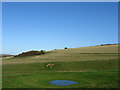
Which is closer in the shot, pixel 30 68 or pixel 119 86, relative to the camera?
pixel 119 86

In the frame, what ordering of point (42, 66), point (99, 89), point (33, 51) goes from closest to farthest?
point (99, 89)
point (42, 66)
point (33, 51)

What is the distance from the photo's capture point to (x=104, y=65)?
112 feet

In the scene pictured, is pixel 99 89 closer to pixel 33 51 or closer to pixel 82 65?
pixel 82 65

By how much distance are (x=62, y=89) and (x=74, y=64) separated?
752 inches

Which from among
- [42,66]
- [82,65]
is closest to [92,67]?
[82,65]

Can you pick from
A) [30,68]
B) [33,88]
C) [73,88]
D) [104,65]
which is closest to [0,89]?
[33,88]

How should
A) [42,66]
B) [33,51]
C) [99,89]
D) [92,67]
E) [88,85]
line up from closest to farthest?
[99,89] < [88,85] < [92,67] < [42,66] < [33,51]

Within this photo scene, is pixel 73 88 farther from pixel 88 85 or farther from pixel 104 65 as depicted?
pixel 104 65

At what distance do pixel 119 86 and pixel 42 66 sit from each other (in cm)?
2119

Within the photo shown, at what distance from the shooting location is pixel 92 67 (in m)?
33.4

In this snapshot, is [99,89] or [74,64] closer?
[99,89]

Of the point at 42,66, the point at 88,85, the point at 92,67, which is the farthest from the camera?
the point at 42,66

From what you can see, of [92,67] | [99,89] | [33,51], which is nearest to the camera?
[99,89]

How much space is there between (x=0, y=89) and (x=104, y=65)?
23593mm
